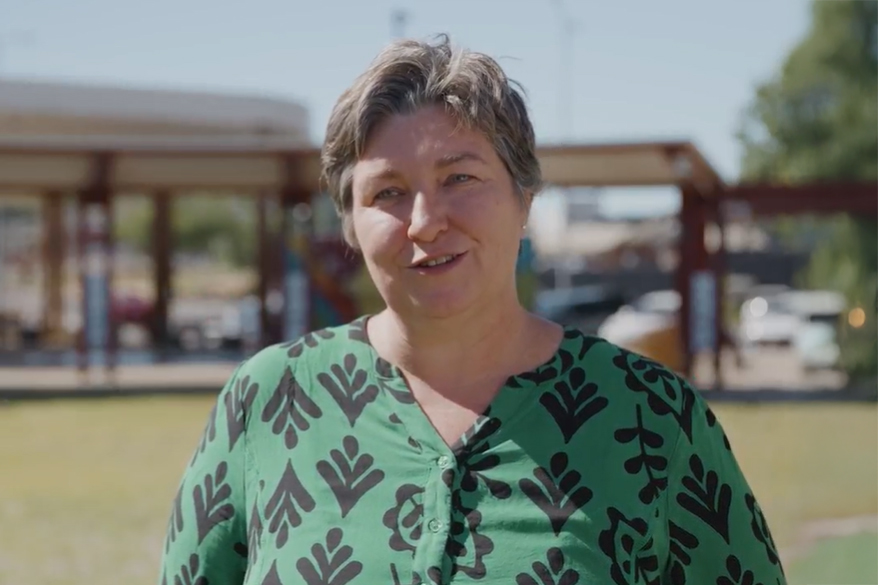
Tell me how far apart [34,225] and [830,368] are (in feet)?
221

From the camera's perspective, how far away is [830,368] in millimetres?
21922

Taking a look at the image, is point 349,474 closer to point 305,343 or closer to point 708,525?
point 305,343

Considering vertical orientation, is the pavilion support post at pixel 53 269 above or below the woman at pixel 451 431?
below

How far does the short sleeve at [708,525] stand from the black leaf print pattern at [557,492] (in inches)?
6.4

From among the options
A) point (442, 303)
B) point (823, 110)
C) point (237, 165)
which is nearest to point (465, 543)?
→ point (442, 303)

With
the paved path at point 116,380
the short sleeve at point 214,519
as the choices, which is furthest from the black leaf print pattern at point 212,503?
the paved path at point 116,380

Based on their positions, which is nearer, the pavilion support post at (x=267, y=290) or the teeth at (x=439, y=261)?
the teeth at (x=439, y=261)

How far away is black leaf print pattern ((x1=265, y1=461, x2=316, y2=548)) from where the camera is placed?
2225 mm

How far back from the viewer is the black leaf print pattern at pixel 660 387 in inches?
87.1

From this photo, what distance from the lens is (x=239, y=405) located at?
237cm

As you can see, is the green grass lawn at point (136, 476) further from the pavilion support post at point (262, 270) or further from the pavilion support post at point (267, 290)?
the pavilion support post at point (262, 270)

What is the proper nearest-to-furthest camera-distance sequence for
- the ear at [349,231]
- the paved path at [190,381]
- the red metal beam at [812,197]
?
the ear at [349,231]
the red metal beam at [812,197]
the paved path at [190,381]

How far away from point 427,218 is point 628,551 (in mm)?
670

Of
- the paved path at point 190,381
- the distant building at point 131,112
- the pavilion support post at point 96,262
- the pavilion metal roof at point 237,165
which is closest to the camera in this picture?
the pavilion metal roof at point 237,165
